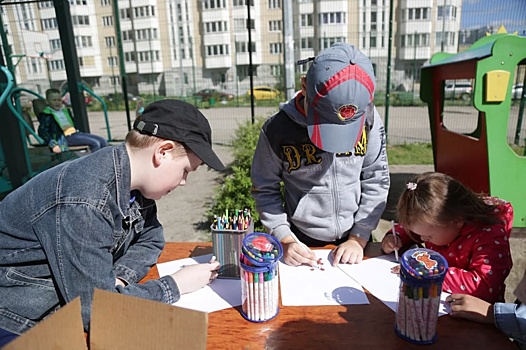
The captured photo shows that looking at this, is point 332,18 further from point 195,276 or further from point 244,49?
point 195,276

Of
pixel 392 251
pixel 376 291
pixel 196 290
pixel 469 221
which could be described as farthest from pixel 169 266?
pixel 469 221

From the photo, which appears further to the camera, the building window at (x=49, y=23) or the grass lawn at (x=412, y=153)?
the building window at (x=49, y=23)

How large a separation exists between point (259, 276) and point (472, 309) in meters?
0.54

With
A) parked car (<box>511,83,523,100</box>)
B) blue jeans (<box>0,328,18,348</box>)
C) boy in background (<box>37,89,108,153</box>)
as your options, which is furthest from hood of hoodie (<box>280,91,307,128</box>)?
parked car (<box>511,83,523,100</box>)

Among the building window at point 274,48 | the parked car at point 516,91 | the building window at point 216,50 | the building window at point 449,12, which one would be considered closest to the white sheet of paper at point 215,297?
the parked car at point 516,91

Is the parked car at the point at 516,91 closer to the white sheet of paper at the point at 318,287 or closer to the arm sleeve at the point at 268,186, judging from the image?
the arm sleeve at the point at 268,186

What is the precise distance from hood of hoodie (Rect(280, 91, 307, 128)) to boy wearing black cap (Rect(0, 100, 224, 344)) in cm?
43

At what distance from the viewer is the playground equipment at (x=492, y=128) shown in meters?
2.71

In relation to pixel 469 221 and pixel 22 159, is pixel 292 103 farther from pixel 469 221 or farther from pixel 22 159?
pixel 22 159

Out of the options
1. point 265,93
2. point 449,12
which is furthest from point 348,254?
point 449,12

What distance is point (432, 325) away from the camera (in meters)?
0.86

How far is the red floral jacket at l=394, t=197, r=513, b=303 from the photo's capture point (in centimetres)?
103

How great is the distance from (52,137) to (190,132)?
17.2 ft

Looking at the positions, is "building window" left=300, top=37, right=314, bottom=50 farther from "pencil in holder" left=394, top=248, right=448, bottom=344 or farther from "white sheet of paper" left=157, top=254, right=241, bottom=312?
"pencil in holder" left=394, top=248, right=448, bottom=344
